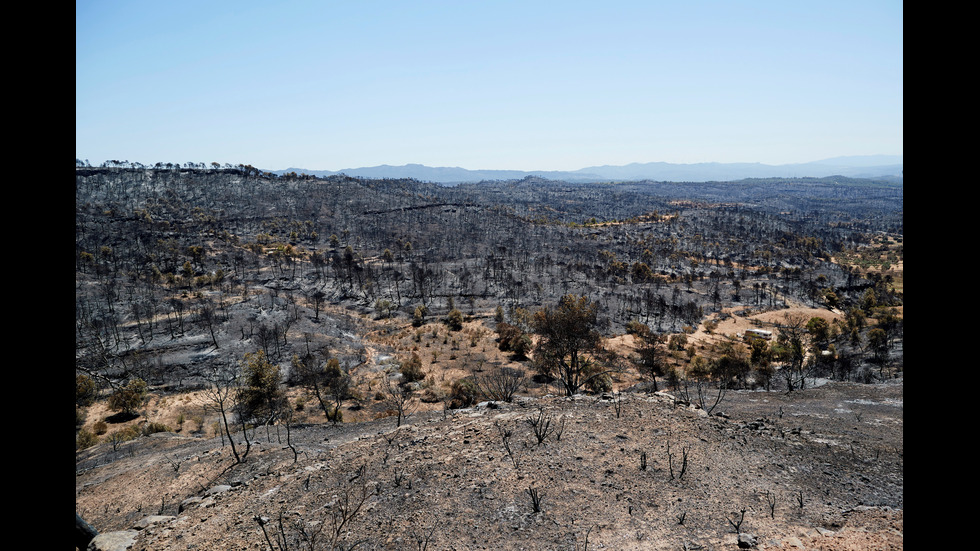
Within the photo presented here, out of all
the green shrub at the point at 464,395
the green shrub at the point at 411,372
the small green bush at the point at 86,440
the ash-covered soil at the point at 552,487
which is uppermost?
the ash-covered soil at the point at 552,487

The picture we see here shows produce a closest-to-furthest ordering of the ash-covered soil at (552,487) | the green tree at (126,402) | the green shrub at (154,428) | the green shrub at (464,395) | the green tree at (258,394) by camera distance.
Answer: the ash-covered soil at (552,487), the green shrub at (464,395), the green shrub at (154,428), the green tree at (258,394), the green tree at (126,402)

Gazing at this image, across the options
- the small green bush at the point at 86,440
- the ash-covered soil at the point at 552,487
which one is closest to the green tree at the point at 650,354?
the ash-covered soil at the point at 552,487

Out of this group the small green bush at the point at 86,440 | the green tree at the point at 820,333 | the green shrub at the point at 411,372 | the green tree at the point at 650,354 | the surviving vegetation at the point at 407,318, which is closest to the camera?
the surviving vegetation at the point at 407,318

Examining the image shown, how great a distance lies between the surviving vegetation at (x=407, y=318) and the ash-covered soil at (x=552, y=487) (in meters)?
0.19

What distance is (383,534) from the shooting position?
8281 mm

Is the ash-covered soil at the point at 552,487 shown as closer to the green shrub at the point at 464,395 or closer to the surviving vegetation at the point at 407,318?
the surviving vegetation at the point at 407,318

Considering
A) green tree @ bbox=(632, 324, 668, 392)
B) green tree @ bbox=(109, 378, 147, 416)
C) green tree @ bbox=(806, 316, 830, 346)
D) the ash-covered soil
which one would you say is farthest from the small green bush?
green tree @ bbox=(806, 316, 830, 346)

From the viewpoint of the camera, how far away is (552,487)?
9680mm

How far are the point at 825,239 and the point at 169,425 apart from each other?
182464 millimetres

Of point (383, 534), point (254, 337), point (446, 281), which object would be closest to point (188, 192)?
point (446, 281)

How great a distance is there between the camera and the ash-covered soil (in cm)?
817

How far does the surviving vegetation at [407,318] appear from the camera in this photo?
2069cm

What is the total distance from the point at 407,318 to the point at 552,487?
174 ft
